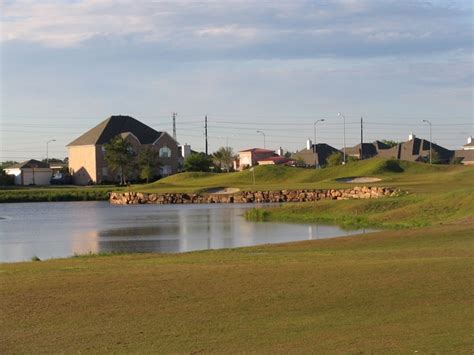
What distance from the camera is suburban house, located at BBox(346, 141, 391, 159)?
163 metres

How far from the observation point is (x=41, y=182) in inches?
5330

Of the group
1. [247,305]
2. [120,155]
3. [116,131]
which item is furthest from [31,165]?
[247,305]

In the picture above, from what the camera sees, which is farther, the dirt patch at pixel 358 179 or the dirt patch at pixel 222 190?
the dirt patch at pixel 222 190

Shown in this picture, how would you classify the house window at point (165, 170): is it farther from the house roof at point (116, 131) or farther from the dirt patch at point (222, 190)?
the dirt patch at point (222, 190)

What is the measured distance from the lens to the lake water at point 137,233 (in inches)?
1463

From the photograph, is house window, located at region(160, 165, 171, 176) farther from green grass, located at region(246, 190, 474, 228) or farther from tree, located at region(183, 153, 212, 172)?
green grass, located at region(246, 190, 474, 228)

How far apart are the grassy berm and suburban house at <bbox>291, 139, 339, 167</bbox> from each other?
137 meters

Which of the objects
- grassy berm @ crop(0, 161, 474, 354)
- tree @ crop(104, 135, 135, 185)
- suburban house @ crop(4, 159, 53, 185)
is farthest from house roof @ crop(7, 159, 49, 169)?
grassy berm @ crop(0, 161, 474, 354)

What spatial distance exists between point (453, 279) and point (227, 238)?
955 inches

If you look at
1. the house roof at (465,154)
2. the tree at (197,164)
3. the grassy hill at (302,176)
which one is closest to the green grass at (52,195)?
the grassy hill at (302,176)

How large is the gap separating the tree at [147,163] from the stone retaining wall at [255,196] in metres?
22.0

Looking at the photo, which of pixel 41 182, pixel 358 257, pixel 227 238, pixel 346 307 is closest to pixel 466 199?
pixel 227 238

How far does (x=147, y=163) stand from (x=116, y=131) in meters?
11.4

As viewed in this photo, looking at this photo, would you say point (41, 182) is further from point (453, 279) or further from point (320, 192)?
point (453, 279)
